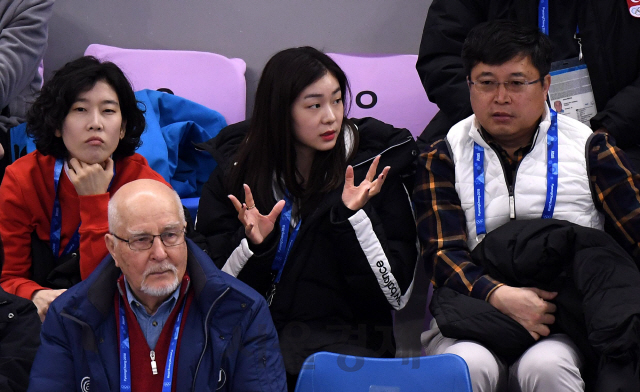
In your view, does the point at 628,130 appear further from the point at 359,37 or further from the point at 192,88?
the point at 192,88

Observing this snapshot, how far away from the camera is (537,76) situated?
7.94 feet

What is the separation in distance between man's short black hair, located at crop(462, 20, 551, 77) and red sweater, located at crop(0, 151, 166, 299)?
3.88ft

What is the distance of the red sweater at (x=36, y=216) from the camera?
2369 millimetres

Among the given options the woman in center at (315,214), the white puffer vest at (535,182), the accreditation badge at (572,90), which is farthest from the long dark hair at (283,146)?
the accreditation badge at (572,90)

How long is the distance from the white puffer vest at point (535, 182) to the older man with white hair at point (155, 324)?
30.5 inches

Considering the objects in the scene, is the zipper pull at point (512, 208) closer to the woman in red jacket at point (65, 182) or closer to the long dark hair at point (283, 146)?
the long dark hair at point (283, 146)

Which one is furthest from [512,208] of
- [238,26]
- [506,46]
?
[238,26]

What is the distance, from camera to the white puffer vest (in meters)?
2.37

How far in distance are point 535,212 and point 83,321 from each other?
51.8 inches

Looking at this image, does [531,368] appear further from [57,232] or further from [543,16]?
[57,232]

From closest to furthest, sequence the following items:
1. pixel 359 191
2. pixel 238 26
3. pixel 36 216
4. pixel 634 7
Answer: pixel 359 191, pixel 36 216, pixel 634 7, pixel 238 26

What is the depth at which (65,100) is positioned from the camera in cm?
253

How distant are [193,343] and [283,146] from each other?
0.80 m

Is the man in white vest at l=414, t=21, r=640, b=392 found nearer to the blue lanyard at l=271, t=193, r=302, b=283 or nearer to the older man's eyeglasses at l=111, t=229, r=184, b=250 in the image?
the blue lanyard at l=271, t=193, r=302, b=283
